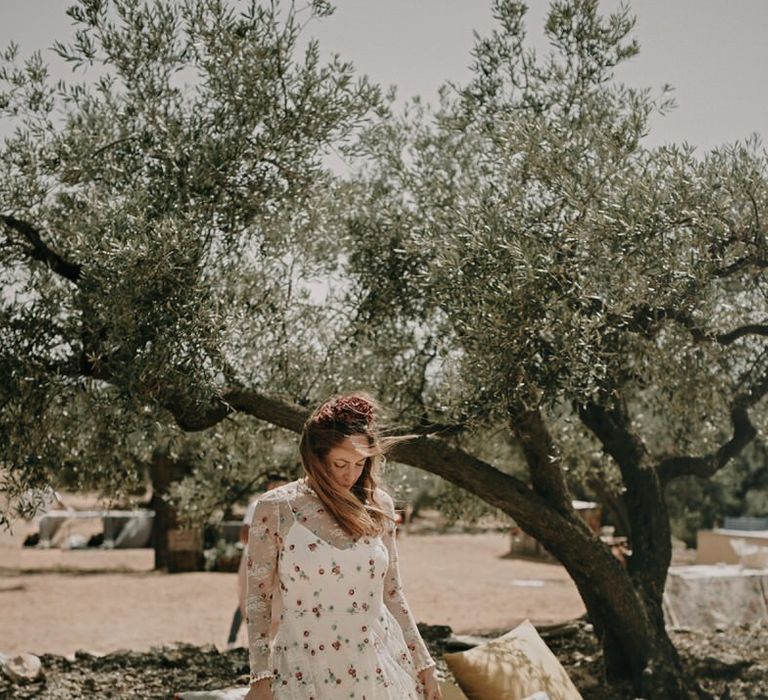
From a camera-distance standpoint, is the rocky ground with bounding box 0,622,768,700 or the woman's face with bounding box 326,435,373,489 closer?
the woman's face with bounding box 326,435,373,489

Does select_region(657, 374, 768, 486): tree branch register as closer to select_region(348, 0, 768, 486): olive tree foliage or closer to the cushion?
select_region(348, 0, 768, 486): olive tree foliage

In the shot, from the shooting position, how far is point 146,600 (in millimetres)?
18438

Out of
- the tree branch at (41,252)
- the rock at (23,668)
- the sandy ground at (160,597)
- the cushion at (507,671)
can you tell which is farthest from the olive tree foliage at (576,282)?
the sandy ground at (160,597)

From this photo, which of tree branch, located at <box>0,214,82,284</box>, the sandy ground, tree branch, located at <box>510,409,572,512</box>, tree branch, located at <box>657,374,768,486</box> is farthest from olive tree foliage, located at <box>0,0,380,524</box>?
the sandy ground

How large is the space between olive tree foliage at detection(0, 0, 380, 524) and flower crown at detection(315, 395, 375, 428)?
7.88 feet

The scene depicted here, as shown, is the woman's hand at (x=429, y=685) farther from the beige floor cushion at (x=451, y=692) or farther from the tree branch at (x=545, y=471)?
the tree branch at (x=545, y=471)

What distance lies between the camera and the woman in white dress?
398 cm

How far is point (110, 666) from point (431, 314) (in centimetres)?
470

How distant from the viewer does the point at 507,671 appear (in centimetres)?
593

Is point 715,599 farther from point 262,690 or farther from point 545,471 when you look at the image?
point 262,690

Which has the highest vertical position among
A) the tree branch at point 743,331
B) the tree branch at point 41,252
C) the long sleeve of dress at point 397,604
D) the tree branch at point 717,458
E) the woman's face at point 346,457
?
the tree branch at point 41,252

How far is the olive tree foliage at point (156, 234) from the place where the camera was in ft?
21.3

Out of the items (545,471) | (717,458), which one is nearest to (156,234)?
(545,471)

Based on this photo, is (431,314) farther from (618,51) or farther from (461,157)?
(618,51)
